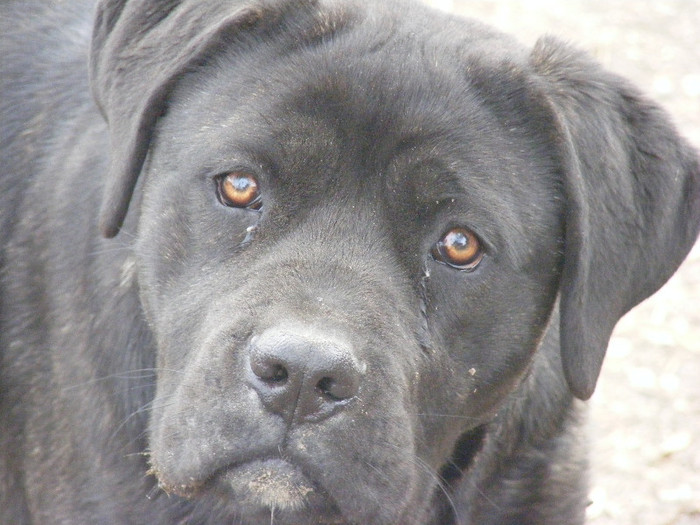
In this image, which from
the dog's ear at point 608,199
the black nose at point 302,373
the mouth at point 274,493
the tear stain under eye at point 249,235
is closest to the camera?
the black nose at point 302,373

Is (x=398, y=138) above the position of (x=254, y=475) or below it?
above

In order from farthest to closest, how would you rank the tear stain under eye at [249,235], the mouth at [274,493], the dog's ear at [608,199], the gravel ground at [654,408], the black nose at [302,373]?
1. the gravel ground at [654,408]
2. the dog's ear at [608,199]
3. the tear stain under eye at [249,235]
4. the mouth at [274,493]
5. the black nose at [302,373]

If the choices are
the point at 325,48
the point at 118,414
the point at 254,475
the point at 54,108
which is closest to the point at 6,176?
the point at 54,108

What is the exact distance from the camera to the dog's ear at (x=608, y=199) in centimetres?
340

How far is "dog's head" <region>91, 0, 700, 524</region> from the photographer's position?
3.01 m

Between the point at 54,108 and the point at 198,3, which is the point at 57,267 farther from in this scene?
the point at 198,3

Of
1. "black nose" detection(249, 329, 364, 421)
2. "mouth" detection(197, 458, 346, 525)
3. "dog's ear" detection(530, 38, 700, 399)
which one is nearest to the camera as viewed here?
"black nose" detection(249, 329, 364, 421)

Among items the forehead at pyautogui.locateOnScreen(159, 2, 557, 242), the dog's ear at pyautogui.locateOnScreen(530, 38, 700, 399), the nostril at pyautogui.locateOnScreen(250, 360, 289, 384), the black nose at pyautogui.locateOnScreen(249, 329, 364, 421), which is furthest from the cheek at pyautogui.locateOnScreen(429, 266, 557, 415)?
the nostril at pyautogui.locateOnScreen(250, 360, 289, 384)

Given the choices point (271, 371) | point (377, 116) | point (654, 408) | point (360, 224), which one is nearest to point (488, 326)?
point (360, 224)

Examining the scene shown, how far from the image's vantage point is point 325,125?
326 centimetres

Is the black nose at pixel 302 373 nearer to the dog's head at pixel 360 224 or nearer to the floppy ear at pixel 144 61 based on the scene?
the dog's head at pixel 360 224

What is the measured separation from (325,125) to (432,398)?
2.82 ft

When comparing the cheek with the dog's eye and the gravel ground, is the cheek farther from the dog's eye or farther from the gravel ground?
the gravel ground

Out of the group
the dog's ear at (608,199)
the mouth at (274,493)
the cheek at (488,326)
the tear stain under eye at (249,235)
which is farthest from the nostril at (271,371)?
the dog's ear at (608,199)
